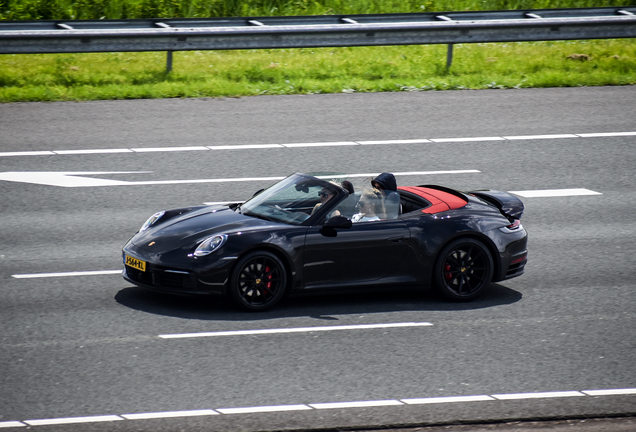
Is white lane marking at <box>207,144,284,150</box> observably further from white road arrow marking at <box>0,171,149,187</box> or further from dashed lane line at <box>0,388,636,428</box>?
dashed lane line at <box>0,388,636,428</box>

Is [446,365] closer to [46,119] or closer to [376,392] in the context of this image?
[376,392]

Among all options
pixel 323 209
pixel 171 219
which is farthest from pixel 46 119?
pixel 323 209

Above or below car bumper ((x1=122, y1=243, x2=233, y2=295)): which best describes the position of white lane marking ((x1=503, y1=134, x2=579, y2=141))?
above

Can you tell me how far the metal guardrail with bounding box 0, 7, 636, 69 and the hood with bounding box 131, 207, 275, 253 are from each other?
8771mm

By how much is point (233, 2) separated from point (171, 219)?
13994 mm

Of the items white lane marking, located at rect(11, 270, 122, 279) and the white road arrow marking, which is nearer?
white lane marking, located at rect(11, 270, 122, 279)

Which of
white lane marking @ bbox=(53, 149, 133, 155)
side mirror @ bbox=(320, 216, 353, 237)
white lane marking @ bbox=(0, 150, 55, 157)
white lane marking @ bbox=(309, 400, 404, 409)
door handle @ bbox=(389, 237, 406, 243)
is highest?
side mirror @ bbox=(320, 216, 353, 237)

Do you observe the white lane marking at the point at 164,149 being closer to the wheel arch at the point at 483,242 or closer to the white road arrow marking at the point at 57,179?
the white road arrow marking at the point at 57,179

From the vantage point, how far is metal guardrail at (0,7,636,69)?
656 inches

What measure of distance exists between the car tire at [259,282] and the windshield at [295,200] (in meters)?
0.51

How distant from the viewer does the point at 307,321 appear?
8203 mm

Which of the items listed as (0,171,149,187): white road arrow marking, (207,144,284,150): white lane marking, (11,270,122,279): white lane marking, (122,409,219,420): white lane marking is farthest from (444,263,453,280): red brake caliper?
(207,144,284,150): white lane marking

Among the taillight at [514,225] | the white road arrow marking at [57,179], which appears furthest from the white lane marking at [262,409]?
the white road arrow marking at [57,179]

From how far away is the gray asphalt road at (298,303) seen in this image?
21.8ft
